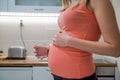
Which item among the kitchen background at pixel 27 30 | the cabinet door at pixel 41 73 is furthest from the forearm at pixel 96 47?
the kitchen background at pixel 27 30

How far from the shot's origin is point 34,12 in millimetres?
2402

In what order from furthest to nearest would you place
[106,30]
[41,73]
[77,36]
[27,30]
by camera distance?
1. [27,30]
2. [41,73]
3. [77,36]
4. [106,30]

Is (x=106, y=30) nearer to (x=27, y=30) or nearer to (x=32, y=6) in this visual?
(x=32, y=6)

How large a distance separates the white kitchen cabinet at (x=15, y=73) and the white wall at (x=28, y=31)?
59cm

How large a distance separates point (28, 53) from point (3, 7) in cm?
64

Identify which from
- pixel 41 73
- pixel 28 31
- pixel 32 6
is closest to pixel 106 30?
pixel 41 73

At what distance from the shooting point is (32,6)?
7.85ft

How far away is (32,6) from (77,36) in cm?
155

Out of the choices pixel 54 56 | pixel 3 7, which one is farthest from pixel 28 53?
pixel 54 56

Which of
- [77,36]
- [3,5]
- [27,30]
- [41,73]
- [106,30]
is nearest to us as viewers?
[106,30]

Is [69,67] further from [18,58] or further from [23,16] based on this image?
[23,16]

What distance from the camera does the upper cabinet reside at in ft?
7.75

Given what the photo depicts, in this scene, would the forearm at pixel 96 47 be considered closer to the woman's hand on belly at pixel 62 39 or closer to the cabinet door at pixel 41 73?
the woman's hand on belly at pixel 62 39

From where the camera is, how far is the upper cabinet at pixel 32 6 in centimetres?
236
